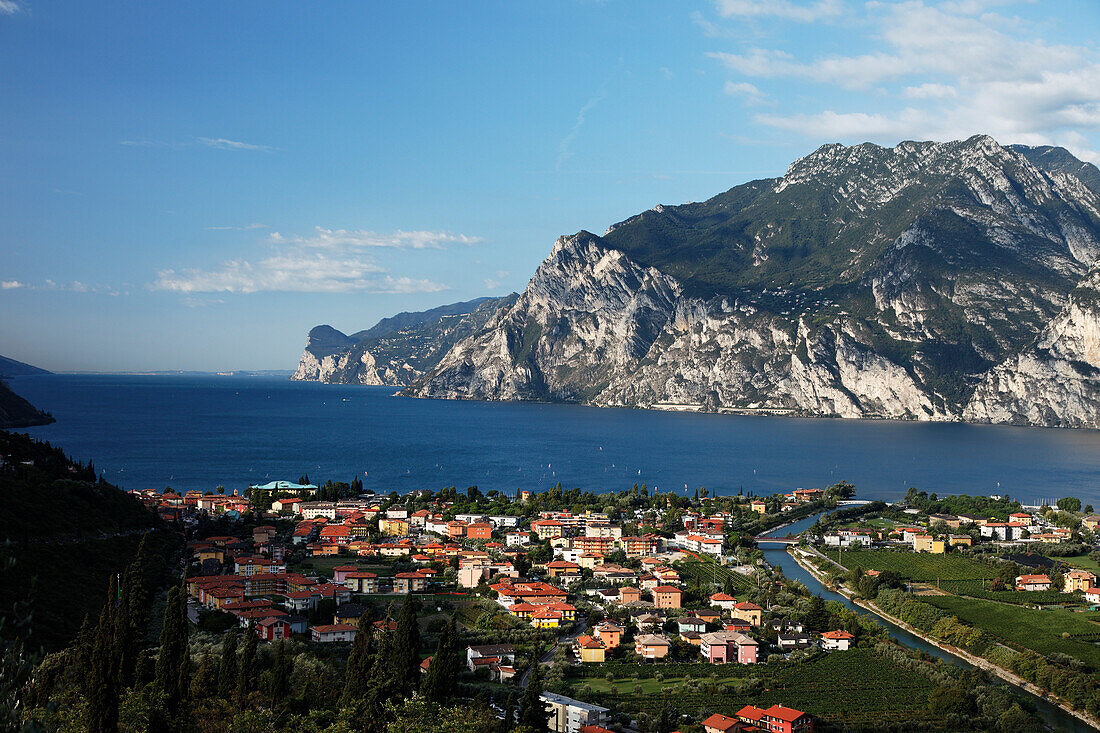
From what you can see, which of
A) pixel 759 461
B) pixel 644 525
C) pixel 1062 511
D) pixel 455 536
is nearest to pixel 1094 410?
pixel 759 461

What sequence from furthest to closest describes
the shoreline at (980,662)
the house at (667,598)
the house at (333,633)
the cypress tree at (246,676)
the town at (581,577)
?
the house at (667,598)
the house at (333,633)
the town at (581,577)
the shoreline at (980,662)
the cypress tree at (246,676)

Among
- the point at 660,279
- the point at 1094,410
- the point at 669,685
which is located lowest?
the point at 669,685

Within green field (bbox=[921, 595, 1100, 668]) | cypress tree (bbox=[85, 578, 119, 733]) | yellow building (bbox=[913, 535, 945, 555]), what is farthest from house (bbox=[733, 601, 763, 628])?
cypress tree (bbox=[85, 578, 119, 733])

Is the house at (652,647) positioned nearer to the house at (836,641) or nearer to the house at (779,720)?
the house at (836,641)

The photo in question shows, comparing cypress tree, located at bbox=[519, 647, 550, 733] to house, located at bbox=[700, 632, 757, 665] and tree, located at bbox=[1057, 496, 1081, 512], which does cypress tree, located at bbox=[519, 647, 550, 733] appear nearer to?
house, located at bbox=[700, 632, 757, 665]

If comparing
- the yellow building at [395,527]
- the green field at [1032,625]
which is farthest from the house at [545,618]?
the yellow building at [395,527]

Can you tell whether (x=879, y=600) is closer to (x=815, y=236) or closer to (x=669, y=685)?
(x=669, y=685)
